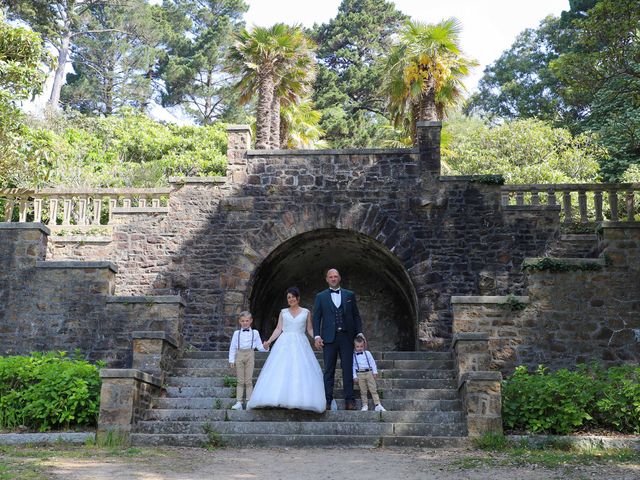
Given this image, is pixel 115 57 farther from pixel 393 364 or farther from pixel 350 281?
pixel 393 364

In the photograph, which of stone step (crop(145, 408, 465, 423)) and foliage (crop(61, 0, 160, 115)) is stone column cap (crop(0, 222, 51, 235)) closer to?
stone step (crop(145, 408, 465, 423))

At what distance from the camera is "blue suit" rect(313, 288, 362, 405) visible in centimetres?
990

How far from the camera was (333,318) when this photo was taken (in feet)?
32.8

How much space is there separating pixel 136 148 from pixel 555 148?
16.1 metres

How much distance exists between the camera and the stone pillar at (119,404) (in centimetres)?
909

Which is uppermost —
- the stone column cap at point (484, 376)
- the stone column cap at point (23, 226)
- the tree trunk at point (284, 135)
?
the tree trunk at point (284, 135)

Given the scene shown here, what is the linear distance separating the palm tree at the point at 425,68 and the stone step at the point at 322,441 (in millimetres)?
12418

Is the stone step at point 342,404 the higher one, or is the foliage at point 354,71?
the foliage at point 354,71

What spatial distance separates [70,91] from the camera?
38.0 m

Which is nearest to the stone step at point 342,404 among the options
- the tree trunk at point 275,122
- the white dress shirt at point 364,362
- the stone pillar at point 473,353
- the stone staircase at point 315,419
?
the stone staircase at point 315,419

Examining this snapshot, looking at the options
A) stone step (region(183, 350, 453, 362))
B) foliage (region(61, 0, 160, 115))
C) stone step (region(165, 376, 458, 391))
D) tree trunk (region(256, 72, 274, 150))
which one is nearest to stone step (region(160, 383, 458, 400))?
stone step (region(165, 376, 458, 391))

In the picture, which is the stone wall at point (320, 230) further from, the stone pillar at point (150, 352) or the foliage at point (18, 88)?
the stone pillar at point (150, 352)

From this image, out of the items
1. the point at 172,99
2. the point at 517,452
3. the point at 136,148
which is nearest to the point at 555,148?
the point at 136,148

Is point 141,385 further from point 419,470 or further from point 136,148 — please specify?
point 136,148
